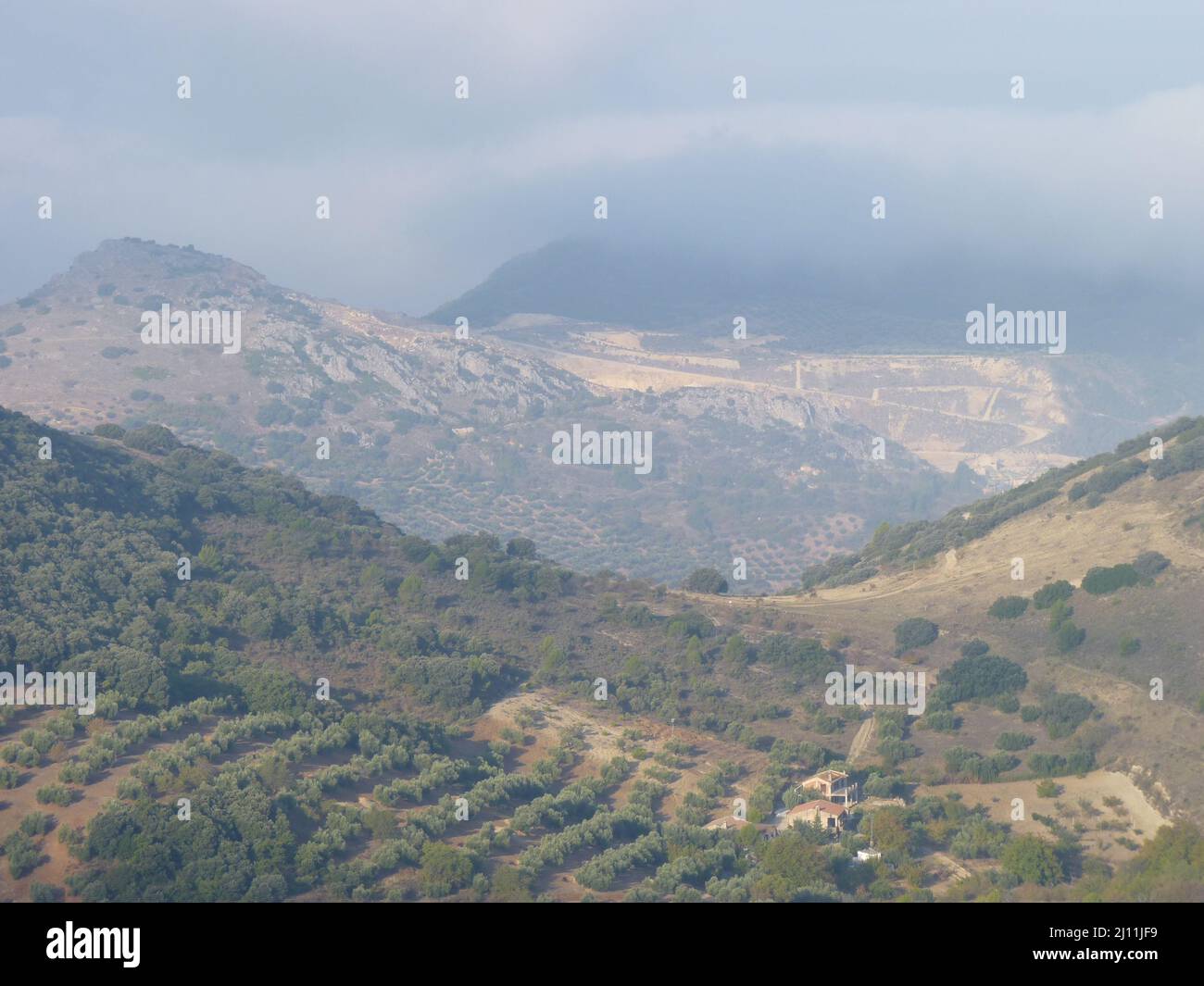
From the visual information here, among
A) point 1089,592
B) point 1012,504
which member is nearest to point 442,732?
point 1089,592

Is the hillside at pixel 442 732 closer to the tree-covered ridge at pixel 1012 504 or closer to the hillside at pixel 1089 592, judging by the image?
the hillside at pixel 1089 592

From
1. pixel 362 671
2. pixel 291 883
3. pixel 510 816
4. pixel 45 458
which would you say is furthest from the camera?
pixel 45 458

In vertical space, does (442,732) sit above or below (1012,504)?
below

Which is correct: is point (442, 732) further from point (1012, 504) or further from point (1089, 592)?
point (1012, 504)

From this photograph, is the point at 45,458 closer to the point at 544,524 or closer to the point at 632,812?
the point at 632,812

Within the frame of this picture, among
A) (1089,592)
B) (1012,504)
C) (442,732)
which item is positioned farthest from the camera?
(1012,504)

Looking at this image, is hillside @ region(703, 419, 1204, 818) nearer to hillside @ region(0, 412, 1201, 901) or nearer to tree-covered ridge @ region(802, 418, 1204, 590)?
tree-covered ridge @ region(802, 418, 1204, 590)

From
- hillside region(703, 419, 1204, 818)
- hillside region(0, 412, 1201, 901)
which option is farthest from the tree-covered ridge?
hillside region(0, 412, 1201, 901)

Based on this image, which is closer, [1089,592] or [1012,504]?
[1089,592]

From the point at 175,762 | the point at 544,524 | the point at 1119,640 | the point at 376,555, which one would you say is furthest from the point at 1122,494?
the point at 544,524

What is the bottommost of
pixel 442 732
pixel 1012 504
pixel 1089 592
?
pixel 442 732
